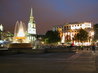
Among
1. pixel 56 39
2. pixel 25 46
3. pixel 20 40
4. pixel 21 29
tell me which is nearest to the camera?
pixel 25 46

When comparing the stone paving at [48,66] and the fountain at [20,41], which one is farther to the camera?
the fountain at [20,41]

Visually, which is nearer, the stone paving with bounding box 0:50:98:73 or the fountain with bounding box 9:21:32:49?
the stone paving with bounding box 0:50:98:73

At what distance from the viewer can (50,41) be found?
145 meters

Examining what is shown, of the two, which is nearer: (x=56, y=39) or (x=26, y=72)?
(x=26, y=72)

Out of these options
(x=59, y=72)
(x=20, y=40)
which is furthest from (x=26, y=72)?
(x=20, y=40)

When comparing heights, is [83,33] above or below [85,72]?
above

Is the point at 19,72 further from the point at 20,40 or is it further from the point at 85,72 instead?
the point at 20,40

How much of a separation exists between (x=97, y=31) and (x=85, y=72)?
5192 inches

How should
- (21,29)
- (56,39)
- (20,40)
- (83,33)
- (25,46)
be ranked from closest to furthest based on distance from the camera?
1. (25,46)
2. (20,40)
3. (21,29)
4. (83,33)
5. (56,39)

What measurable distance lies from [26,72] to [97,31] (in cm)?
13270

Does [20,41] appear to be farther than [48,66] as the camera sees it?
Yes

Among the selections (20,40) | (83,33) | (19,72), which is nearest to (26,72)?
(19,72)

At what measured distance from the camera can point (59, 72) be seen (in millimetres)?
13219

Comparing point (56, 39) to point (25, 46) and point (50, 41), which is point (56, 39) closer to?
point (50, 41)
